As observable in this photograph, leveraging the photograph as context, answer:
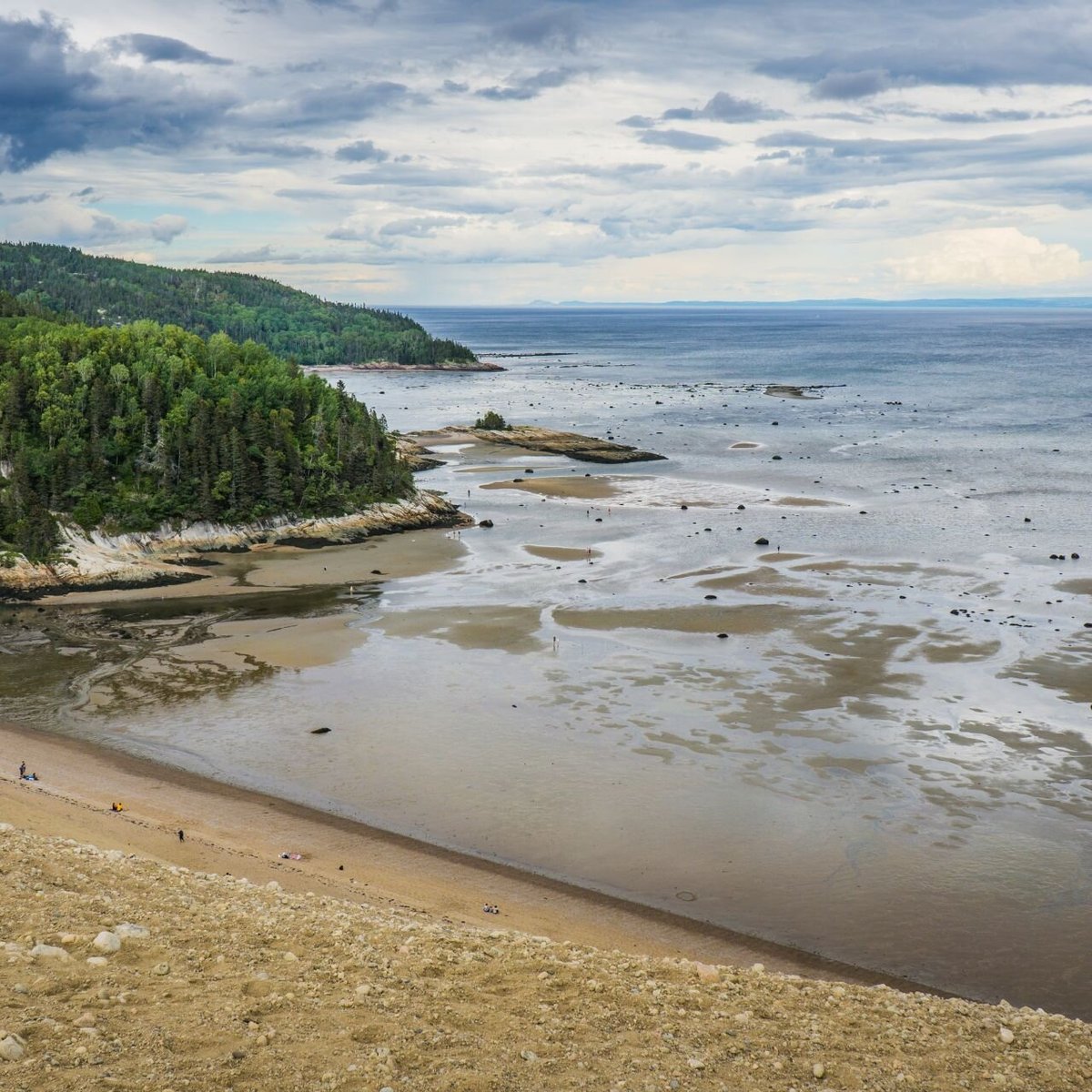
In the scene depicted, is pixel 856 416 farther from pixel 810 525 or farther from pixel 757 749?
pixel 757 749

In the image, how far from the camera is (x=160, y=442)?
7894cm

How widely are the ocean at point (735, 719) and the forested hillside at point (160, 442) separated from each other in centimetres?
1184

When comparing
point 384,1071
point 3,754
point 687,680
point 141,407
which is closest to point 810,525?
point 687,680

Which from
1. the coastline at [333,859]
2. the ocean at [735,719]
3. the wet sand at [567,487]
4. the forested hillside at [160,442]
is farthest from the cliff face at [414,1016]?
the wet sand at [567,487]

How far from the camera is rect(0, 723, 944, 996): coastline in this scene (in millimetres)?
27531

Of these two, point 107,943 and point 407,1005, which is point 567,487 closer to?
point 107,943

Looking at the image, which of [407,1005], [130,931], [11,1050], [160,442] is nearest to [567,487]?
[160,442]

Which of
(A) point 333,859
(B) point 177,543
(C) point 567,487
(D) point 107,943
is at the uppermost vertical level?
(C) point 567,487

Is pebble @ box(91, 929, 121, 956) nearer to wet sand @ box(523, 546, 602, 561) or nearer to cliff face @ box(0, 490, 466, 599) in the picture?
cliff face @ box(0, 490, 466, 599)

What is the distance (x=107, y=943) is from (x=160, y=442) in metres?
63.7

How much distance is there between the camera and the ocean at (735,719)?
30.5 m

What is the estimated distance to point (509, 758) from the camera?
3962 centimetres

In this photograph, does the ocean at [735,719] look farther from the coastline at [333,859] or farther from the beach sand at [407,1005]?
the beach sand at [407,1005]

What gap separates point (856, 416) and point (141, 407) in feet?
350
